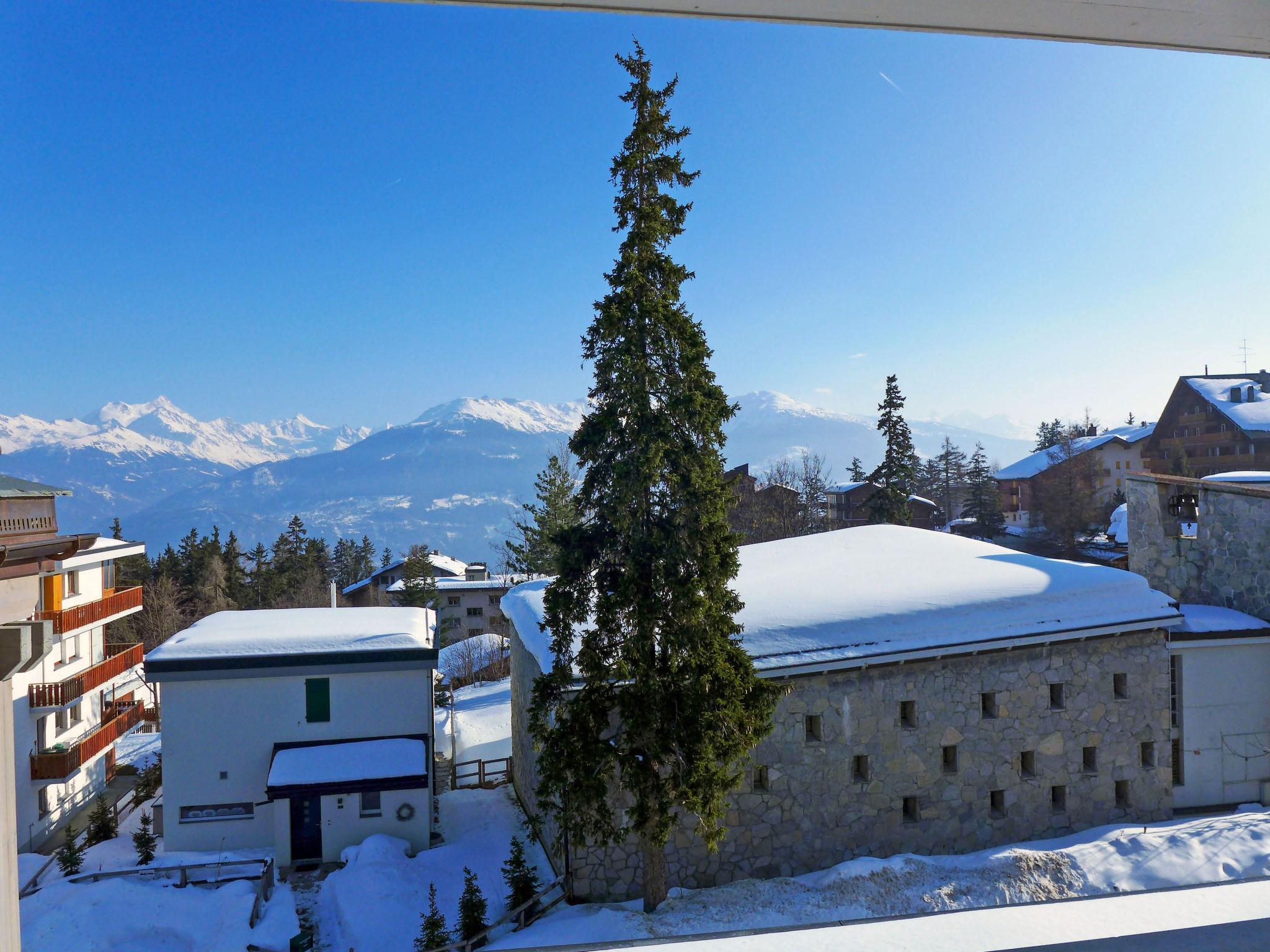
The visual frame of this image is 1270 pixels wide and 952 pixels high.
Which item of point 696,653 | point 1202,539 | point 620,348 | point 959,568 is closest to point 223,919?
point 696,653

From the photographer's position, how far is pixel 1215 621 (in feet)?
37.7

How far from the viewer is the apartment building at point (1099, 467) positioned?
92.1 ft

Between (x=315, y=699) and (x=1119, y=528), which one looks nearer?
(x=315, y=699)

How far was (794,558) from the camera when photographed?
45.8 feet

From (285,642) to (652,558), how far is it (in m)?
8.24

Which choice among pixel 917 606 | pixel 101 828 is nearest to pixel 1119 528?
pixel 917 606

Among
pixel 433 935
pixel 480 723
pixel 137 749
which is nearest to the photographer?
pixel 433 935

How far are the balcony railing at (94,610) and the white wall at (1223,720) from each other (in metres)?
20.5

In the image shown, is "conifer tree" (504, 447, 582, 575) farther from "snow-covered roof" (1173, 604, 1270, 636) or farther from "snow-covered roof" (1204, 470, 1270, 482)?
"snow-covered roof" (1173, 604, 1270, 636)

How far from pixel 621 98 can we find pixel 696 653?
6.24 meters

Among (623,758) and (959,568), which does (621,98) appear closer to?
(623,758)

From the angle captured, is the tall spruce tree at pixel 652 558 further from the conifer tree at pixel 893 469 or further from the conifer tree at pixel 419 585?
the conifer tree at pixel 419 585

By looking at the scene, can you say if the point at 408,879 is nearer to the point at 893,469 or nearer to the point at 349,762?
the point at 349,762

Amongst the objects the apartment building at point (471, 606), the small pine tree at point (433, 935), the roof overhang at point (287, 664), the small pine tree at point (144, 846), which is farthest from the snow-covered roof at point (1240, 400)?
the apartment building at point (471, 606)
